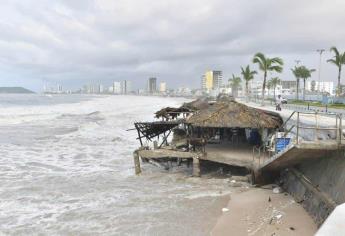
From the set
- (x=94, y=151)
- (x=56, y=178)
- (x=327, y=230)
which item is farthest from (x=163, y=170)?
(x=327, y=230)

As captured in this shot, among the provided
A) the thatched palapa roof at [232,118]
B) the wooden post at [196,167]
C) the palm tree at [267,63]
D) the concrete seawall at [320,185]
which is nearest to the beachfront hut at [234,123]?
the thatched palapa roof at [232,118]

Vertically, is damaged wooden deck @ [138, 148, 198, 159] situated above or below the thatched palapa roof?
below

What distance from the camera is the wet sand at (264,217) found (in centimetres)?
1109

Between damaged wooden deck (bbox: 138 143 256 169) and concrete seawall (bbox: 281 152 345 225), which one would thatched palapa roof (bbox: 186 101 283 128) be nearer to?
damaged wooden deck (bbox: 138 143 256 169)

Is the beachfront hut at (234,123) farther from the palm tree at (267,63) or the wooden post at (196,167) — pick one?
the palm tree at (267,63)

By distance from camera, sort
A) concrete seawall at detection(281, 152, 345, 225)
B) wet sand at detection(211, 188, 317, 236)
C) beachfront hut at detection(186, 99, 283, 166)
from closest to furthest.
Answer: concrete seawall at detection(281, 152, 345, 225) → wet sand at detection(211, 188, 317, 236) → beachfront hut at detection(186, 99, 283, 166)

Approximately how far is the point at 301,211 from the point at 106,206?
650 cm

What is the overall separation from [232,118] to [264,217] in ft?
23.0

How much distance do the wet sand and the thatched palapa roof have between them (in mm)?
4130

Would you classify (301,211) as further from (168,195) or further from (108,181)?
(108,181)

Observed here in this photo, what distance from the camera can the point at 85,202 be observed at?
14.5 meters

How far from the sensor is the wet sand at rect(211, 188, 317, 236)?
36.4 ft

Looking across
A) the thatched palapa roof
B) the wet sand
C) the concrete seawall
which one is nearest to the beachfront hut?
the thatched palapa roof

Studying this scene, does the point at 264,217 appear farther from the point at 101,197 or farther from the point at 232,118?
the point at 232,118
